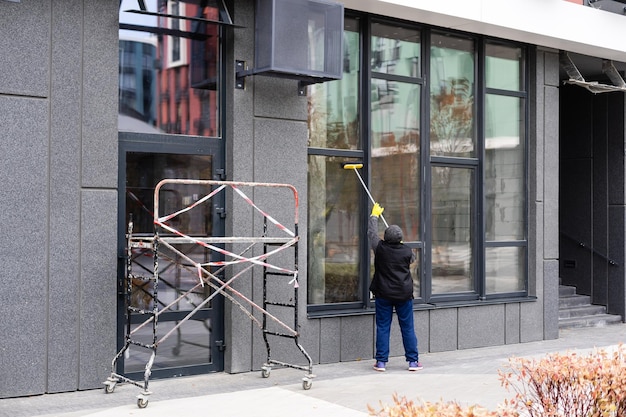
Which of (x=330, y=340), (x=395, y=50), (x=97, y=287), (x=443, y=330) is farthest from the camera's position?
(x=443, y=330)

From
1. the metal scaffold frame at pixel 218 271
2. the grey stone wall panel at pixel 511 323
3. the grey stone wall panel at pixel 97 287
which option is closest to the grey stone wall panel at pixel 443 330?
the grey stone wall panel at pixel 511 323

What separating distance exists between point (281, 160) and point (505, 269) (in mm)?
4295

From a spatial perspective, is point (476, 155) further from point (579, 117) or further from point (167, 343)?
point (167, 343)

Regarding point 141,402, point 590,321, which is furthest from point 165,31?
point 590,321

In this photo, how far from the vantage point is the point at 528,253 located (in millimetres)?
12500

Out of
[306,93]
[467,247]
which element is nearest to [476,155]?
[467,247]

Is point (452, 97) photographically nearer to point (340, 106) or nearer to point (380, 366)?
point (340, 106)

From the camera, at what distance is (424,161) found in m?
11.4

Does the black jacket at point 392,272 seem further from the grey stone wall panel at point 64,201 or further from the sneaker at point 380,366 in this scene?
the grey stone wall panel at point 64,201

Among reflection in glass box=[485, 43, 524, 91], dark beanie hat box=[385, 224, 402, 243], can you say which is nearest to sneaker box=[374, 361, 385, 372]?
dark beanie hat box=[385, 224, 402, 243]

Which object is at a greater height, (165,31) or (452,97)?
(165,31)

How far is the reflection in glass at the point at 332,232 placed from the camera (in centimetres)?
1040

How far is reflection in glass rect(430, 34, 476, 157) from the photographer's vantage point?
11547 millimetres

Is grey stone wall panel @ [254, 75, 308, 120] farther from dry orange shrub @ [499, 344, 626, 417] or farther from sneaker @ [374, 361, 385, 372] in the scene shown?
dry orange shrub @ [499, 344, 626, 417]
